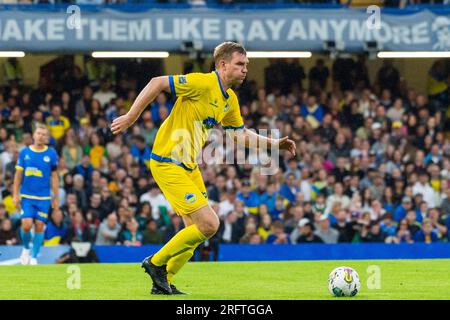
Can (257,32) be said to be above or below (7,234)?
above

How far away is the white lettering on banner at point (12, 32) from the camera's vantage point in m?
20.5

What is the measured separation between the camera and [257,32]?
21.0m

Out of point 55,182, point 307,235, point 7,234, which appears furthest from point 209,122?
point 7,234

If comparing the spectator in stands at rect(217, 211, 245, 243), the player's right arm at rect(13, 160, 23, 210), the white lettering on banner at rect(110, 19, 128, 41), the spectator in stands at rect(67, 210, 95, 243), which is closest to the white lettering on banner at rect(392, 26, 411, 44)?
the spectator in stands at rect(217, 211, 245, 243)

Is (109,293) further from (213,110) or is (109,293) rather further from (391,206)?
(391,206)

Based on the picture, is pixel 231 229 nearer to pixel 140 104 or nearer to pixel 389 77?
pixel 389 77

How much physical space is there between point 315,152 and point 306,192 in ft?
4.17

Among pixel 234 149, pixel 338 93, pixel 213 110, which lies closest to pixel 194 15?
pixel 234 149

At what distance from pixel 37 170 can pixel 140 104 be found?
272 inches

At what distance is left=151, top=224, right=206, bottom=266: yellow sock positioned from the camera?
1023cm

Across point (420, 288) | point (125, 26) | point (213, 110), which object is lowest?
point (420, 288)

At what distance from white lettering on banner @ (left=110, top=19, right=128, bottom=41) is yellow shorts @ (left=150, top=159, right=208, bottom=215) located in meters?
10.6

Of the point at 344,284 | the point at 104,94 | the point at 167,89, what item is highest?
the point at 104,94

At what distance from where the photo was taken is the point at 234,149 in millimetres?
21438
